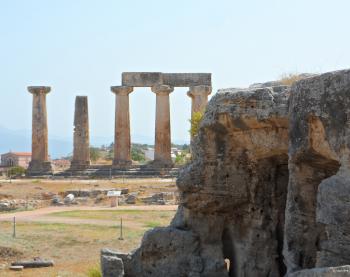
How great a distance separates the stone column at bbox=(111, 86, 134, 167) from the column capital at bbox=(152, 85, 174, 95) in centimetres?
180

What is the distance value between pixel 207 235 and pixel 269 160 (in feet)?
4.94

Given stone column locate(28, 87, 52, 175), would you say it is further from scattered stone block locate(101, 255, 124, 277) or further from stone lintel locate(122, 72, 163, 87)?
scattered stone block locate(101, 255, 124, 277)

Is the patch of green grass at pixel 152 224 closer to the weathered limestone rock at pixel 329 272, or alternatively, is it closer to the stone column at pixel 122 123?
the weathered limestone rock at pixel 329 272

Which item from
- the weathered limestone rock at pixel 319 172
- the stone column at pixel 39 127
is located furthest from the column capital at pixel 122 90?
the weathered limestone rock at pixel 319 172

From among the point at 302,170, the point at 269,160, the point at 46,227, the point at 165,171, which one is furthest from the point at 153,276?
the point at 165,171

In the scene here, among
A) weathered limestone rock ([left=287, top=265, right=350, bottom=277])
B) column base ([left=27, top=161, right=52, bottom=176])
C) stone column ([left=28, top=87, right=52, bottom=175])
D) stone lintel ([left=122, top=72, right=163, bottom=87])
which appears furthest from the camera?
stone column ([left=28, top=87, right=52, bottom=175])

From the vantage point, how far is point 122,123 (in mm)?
48781

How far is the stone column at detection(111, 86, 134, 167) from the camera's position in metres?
48.4

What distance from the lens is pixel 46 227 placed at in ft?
71.5

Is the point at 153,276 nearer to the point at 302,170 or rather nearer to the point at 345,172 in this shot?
the point at 302,170

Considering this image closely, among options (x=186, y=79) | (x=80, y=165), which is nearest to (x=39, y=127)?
(x=80, y=165)

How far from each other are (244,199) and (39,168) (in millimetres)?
38716

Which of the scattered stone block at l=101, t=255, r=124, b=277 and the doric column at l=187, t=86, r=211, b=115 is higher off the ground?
the doric column at l=187, t=86, r=211, b=115

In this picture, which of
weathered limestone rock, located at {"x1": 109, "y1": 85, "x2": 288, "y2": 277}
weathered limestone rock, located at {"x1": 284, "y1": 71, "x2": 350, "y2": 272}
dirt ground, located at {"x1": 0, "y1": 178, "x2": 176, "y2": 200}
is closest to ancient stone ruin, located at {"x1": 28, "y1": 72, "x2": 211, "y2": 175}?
dirt ground, located at {"x1": 0, "y1": 178, "x2": 176, "y2": 200}
